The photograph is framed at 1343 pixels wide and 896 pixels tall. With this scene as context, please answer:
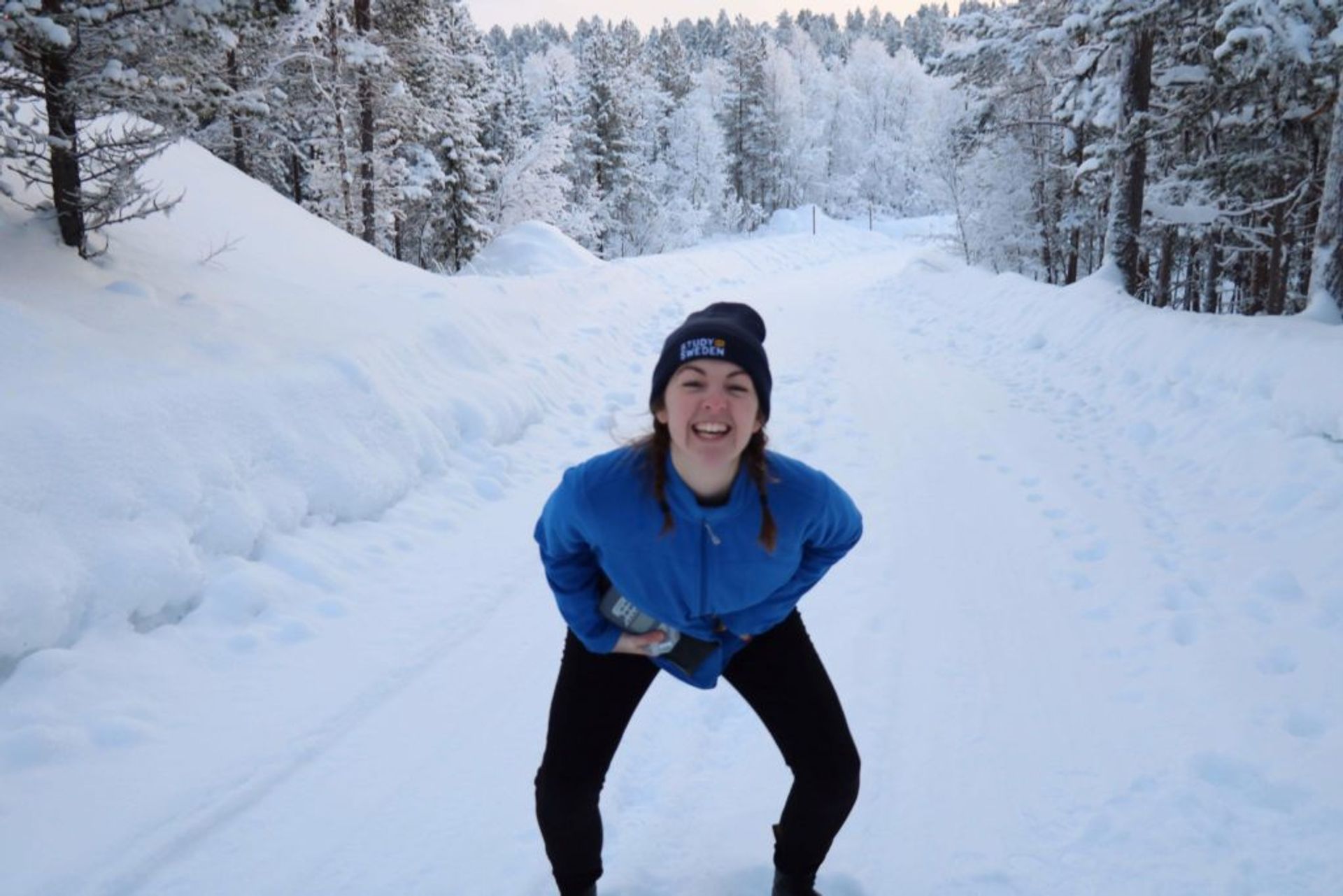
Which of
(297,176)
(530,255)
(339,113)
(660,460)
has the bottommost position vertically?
(530,255)

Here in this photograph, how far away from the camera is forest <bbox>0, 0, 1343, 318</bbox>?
627 cm

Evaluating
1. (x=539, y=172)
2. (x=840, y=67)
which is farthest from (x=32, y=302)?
(x=840, y=67)

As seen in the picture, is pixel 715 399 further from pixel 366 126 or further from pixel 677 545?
pixel 366 126

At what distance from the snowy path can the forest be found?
4104 millimetres

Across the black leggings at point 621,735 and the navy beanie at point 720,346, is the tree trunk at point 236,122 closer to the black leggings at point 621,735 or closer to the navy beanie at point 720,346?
the navy beanie at point 720,346

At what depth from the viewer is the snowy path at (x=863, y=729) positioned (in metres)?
2.77

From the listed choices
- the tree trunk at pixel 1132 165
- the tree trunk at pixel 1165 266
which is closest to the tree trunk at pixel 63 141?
the tree trunk at pixel 1132 165

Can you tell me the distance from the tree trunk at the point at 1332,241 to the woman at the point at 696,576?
343 inches

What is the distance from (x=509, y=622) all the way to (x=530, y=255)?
16.3 m

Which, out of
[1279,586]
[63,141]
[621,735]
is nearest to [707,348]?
[621,735]

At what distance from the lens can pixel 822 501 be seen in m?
2.26

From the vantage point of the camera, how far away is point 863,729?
11.5 feet

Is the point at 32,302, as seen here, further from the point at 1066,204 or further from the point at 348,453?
the point at 1066,204

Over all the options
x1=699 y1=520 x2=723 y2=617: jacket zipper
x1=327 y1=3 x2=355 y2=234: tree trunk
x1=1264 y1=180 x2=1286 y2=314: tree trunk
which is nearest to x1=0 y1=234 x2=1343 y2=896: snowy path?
x1=699 y1=520 x2=723 y2=617: jacket zipper
